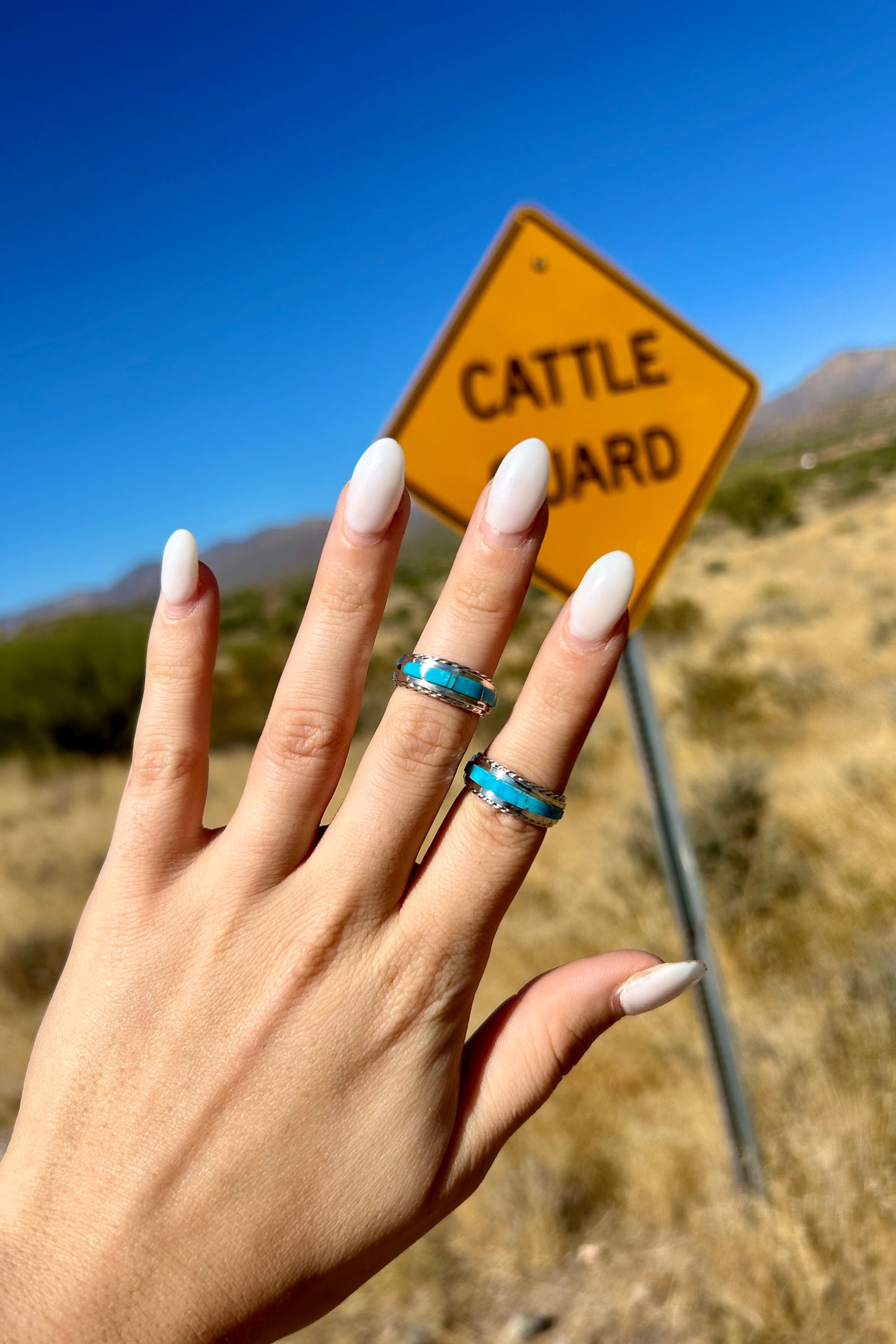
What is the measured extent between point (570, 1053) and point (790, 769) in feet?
16.8

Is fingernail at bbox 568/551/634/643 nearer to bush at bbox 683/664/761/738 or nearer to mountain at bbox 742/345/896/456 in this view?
bush at bbox 683/664/761/738

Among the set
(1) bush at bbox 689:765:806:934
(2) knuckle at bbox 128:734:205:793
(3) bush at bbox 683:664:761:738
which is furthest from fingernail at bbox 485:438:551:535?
(3) bush at bbox 683:664:761:738

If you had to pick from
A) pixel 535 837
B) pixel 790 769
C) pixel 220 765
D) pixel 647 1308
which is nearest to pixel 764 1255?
pixel 647 1308

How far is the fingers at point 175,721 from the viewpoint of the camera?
1246mm

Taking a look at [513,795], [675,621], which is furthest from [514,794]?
[675,621]

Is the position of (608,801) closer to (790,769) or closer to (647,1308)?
(790,769)

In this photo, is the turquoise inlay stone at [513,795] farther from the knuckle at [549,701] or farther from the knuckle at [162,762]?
Answer: the knuckle at [162,762]

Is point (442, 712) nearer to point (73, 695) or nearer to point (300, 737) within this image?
point (300, 737)

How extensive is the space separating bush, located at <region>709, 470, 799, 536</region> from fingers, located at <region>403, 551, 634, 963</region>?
27267 mm

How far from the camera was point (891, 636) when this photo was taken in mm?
9375

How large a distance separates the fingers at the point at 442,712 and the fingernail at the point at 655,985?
13.9 inches

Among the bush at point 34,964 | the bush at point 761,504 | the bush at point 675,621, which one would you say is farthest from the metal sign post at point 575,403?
the bush at point 761,504

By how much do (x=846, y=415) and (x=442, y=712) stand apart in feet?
115

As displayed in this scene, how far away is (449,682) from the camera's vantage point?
1.23 m
